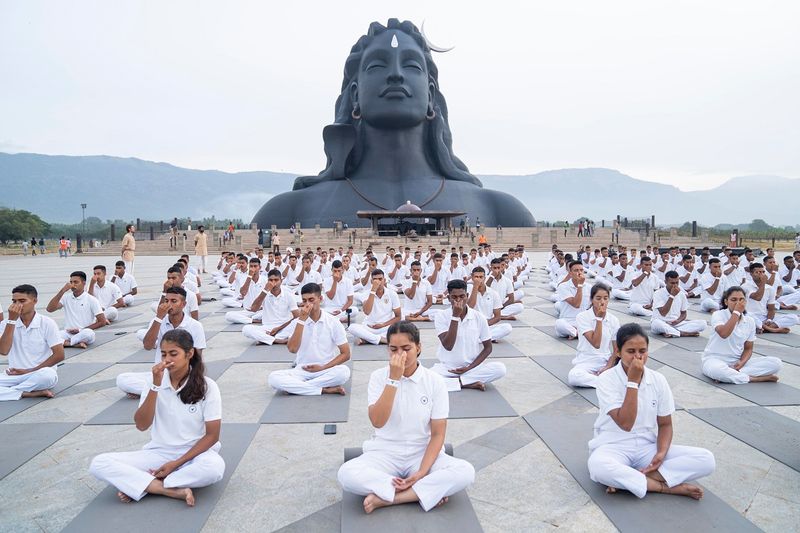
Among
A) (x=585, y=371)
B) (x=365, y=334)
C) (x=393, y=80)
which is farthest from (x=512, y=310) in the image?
(x=393, y=80)

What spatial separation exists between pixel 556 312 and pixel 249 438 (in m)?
7.73

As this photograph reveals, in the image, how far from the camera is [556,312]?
10.7 meters

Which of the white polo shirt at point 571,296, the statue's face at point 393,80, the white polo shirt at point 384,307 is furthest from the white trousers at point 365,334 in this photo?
the statue's face at point 393,80

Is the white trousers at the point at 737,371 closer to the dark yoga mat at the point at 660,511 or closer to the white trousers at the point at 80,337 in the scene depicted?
the dark yoga mat at the point at 660,511

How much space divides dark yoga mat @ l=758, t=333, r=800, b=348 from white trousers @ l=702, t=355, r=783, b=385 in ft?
7.74

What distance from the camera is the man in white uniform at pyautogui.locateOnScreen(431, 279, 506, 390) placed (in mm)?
5652

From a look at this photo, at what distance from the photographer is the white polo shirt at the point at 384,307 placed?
826cm

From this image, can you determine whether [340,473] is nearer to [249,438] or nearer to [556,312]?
[249,438]

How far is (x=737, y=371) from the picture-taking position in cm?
574

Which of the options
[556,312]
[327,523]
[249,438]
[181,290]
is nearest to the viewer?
[327,523]

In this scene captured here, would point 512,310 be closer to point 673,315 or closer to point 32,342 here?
point 673,315

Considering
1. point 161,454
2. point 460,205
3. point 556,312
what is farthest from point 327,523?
point 460,205

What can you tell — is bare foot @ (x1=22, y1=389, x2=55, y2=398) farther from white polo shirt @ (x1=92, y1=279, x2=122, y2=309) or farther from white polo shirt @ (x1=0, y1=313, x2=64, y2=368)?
white polo shirt @ (x1=92, y1=279, x2=122, y2=309)

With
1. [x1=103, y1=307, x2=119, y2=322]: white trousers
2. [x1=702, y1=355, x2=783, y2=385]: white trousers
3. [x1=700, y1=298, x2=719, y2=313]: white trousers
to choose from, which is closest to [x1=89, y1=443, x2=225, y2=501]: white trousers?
[x1=702, y1=355, x2=783, y2=385]: white trousers
